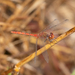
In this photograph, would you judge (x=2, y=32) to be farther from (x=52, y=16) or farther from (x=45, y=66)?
(x=52, y=16)

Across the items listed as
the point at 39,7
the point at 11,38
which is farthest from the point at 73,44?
the point at 11,38

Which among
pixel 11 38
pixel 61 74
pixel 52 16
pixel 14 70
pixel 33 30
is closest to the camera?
pixel 14 70

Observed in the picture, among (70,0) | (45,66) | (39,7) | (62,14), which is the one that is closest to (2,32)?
(39,7)

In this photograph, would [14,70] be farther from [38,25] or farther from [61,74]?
[38,25]

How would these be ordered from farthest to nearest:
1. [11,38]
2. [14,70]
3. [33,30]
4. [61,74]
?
[33,30]
[11,38]
[61,74]
[14,70]

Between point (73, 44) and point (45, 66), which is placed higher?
point (73, 44)

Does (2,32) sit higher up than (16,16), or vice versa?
(16,16)

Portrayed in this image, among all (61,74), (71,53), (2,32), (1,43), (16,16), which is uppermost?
(16,16)

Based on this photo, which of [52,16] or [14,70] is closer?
[14,70]

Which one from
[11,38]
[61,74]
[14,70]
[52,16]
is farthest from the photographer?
[52,16]
